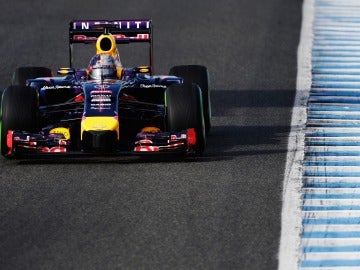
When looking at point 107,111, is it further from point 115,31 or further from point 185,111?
point 115,31

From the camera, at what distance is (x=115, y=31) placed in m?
17.2

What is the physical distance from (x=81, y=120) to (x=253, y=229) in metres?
3.62

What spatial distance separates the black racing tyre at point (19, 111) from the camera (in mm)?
15133

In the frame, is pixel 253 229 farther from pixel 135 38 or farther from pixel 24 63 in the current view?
pixel 24 63

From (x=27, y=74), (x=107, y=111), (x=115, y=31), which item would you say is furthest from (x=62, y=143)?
(x=115, y=31)

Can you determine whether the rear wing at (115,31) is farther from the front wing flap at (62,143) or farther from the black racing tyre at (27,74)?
the front wing flap at (62,143)

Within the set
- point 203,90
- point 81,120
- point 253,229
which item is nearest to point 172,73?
point 203,90

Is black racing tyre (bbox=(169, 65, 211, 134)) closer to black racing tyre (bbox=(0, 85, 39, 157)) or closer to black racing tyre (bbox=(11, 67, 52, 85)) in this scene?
black racing tyre (bbox=(11, 67, 52, 85))

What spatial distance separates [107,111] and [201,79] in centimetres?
212

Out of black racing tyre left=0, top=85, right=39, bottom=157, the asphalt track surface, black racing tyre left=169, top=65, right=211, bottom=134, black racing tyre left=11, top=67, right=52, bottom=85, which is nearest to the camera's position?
the asphalt track surface

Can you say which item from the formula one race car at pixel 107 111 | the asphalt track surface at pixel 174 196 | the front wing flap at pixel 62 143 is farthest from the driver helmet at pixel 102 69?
the front wing flap at pixel 62 143

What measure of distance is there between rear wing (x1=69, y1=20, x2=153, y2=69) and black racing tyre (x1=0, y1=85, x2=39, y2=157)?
1991 millimetres

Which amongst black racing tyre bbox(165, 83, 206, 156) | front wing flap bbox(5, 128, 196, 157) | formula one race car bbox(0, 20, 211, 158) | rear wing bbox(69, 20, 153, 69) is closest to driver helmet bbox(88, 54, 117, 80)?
formula one race car bbox(0, 20, 211, 158)

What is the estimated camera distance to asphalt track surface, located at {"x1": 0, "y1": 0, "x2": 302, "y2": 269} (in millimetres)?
11312
